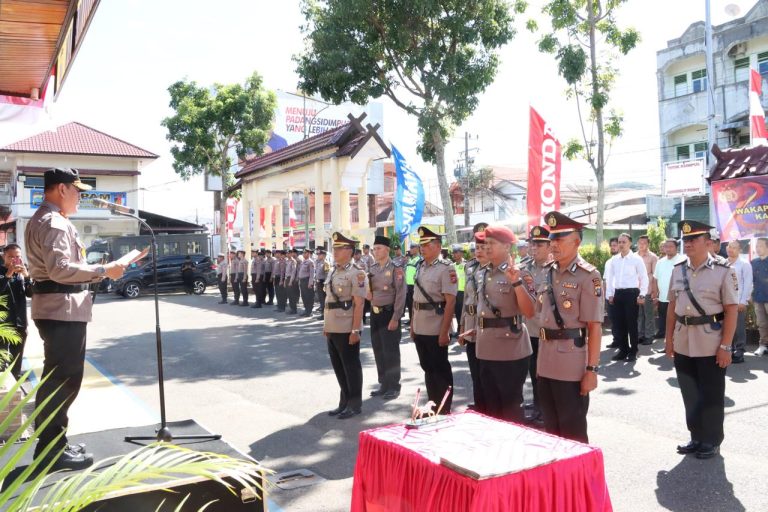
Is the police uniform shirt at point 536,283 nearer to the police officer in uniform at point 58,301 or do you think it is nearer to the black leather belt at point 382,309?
the black leather belt at point 382,309

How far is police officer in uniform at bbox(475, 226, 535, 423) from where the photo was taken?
4.85 meters

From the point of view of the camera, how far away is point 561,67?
1352 centimetres

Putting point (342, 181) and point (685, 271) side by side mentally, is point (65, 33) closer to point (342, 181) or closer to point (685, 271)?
point (685, 271)

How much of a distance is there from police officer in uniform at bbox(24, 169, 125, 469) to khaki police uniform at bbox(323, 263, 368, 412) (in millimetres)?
2810

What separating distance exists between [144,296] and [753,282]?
2174 cm

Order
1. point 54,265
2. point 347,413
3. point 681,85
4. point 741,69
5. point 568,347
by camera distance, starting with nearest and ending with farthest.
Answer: point 54,265, point 568,347, point 347,413, point 741,69, point 681,85

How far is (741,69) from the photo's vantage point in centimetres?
2552

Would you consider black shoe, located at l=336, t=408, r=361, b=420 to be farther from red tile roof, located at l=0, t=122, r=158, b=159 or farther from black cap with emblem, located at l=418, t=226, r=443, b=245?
red tile roof, located at l=0, t=122, r=158, b=159

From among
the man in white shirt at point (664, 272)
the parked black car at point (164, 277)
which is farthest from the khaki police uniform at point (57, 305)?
the parked black car at point (164, 277)

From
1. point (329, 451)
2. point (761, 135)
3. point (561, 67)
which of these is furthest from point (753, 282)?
point (329, 451)

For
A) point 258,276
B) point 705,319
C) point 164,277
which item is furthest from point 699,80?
point 705,319

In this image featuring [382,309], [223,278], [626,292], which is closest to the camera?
[382,309]

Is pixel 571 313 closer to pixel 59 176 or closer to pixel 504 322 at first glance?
pixel 504 322

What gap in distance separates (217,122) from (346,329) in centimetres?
2330
